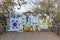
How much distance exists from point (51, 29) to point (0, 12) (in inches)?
95.4

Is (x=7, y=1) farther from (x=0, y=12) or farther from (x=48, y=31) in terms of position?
(x=48, y=31)

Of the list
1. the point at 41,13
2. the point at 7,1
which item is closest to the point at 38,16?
the point at 41,13

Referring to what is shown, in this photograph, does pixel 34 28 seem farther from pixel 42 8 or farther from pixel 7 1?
pixel 7 1

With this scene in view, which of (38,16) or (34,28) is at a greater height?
(38,16)

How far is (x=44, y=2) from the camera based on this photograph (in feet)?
23.0

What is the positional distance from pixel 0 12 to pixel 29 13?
51.6 inches

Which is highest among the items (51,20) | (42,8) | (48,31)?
(42,8)

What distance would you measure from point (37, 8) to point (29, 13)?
1.43 ft

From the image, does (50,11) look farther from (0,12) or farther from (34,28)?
(0,12)

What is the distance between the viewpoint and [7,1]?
22.9 feet

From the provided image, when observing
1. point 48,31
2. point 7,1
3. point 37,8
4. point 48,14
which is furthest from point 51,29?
point 7,1

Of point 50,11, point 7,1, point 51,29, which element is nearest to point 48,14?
point 50,11

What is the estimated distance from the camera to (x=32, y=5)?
7105mm

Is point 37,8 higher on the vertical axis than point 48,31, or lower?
higher
